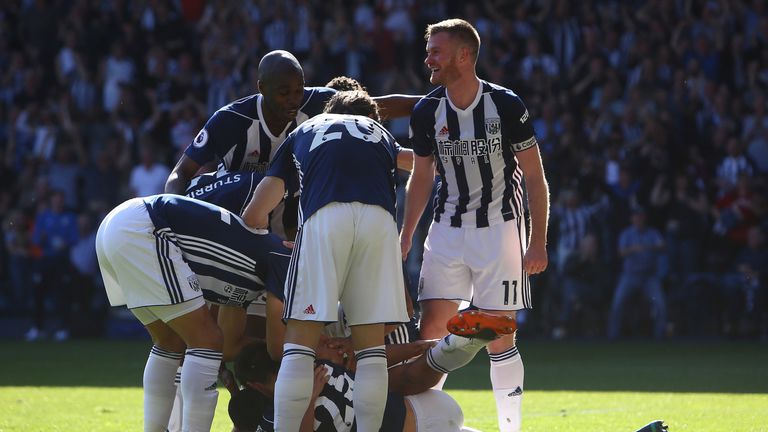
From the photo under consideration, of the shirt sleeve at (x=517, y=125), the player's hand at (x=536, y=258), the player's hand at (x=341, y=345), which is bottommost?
the player's hand at (x=341, y=345)

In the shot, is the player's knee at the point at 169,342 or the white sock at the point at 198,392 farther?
the player's knee at the point at 169,342

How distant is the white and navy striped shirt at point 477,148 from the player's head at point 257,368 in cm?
144

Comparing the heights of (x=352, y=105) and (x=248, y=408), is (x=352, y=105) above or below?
above

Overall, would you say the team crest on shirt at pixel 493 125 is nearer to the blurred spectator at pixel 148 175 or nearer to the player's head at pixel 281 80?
the player's head at pixel 281 80

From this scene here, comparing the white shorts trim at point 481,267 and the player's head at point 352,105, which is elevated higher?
the player's head at point 352,105

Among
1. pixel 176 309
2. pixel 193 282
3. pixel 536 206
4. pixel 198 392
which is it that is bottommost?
pixel 198 392

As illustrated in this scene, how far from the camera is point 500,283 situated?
6.87 meters

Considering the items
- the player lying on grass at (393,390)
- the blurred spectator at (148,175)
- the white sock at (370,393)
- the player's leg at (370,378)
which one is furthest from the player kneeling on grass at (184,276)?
the blurred spectator at (148,175)

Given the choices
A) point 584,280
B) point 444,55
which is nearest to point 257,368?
point 444,55

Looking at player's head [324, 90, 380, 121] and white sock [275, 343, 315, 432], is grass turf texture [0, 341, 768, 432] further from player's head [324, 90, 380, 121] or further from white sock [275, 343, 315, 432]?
player's head [324, 90, 380, 121]

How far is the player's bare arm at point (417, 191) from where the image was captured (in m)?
7.13

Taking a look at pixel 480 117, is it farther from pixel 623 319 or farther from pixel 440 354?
pixel 623 319

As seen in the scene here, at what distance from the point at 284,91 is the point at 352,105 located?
81 centimetres

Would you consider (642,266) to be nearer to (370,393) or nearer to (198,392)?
(370,393)
